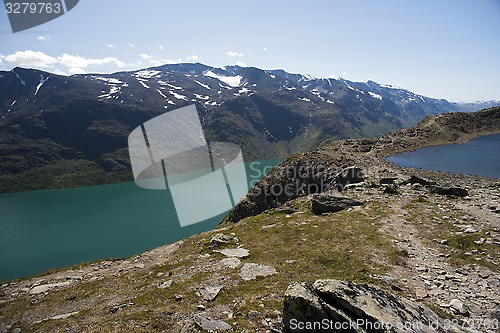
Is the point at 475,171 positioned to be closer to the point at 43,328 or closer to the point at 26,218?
the point at 43,328

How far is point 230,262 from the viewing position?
883 inches

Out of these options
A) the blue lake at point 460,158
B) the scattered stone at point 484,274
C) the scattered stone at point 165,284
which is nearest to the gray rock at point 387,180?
the blue lake at point 460,158

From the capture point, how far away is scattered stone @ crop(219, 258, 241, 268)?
70.9 ft

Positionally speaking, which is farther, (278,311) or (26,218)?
(26,218)

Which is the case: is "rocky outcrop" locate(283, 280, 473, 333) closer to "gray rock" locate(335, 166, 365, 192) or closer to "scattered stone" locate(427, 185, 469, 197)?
"scattered stone" locate(427, 185, 469, 197)

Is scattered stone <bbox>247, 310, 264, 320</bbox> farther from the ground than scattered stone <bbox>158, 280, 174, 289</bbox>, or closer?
farther from the ground

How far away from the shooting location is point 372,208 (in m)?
31.0

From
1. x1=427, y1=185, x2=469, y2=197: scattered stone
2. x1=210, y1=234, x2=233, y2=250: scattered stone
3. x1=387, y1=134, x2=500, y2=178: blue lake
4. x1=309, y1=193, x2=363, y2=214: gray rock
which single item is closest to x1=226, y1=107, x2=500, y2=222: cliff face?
x1=387, y1=134, x2=500, y2=178: blue lake

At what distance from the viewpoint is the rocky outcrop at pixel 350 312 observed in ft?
30.0

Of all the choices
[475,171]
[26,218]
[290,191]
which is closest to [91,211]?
[26,218]

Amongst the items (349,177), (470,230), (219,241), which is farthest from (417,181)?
(219,241)

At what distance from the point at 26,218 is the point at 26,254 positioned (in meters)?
73.6

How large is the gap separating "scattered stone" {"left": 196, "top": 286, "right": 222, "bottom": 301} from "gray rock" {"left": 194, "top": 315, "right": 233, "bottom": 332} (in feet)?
10.0

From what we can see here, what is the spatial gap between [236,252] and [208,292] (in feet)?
26.5
